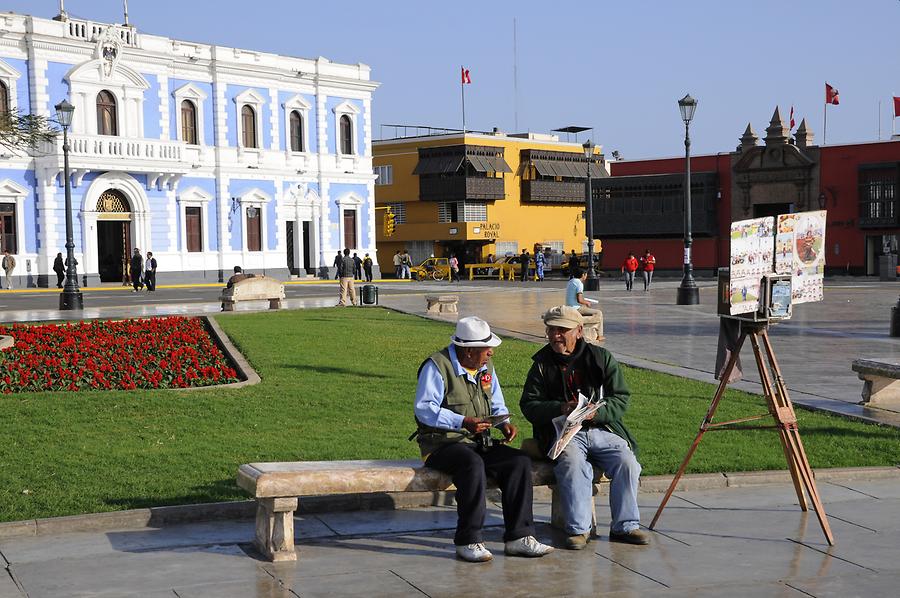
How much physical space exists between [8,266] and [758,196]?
104 ft

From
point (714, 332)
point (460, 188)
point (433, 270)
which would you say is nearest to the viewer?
point (714, 332)

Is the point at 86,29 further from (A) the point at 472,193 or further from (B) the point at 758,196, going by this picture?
(B) the point at 758,196

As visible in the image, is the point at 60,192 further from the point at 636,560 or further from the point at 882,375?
the point at 636,560

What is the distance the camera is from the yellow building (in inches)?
2680

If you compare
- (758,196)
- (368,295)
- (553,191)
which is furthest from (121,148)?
(553,191)

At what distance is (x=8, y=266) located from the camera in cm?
4356

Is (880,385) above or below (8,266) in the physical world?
below

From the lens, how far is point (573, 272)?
18.5 meters

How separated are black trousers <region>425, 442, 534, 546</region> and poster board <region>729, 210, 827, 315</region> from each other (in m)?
1.80

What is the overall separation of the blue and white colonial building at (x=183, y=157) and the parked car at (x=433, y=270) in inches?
128

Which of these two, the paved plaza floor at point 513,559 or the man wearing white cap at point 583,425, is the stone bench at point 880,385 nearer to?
the paved plaza floor at point 513,559

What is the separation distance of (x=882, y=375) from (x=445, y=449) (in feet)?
22.3

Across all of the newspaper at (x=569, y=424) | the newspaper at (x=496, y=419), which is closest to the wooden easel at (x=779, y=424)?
the newspaper at (x=569, y=424)

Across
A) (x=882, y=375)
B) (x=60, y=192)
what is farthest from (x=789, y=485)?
(x=60, y=192)
